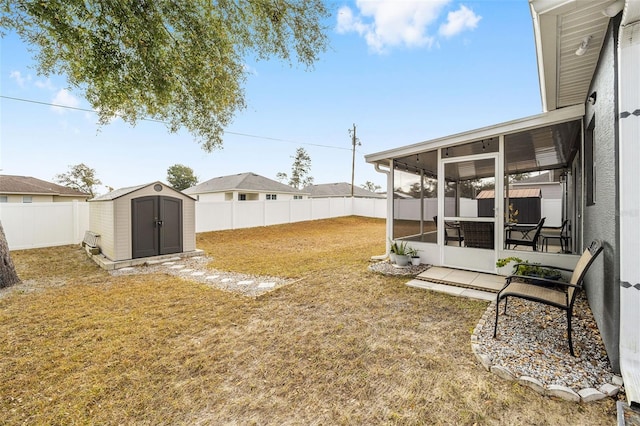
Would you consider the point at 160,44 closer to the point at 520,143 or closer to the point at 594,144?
the point at 594,144

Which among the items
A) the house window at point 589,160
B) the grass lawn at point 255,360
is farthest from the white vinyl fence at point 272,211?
the house window at point 589,160

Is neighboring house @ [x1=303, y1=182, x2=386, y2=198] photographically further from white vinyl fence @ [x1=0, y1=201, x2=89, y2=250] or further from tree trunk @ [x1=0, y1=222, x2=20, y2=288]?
tree trunk @ [x1=0, y1=222, x2=20, y2=288]

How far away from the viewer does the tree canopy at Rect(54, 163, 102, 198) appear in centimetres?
3117

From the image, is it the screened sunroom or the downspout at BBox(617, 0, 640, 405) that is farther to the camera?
the screened sunroom

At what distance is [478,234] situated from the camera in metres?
5.29

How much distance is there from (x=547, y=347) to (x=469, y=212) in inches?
125

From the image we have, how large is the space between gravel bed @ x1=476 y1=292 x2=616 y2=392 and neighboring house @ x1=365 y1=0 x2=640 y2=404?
18 cm

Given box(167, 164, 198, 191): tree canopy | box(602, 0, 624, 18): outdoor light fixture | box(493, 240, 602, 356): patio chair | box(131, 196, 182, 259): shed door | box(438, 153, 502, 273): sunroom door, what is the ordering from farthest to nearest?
box(167, 164, 198, 191): tree canopy
box(131, 196, 182, 259): shed door
box(438, 153, 502, 273): sunroom door
box(493, 240, 602, 356): patio chair
box(602, 0, 624, 18): outdoor light fixture

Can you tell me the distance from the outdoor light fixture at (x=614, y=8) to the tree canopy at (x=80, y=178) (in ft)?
133

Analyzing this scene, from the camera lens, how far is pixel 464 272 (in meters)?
5.30

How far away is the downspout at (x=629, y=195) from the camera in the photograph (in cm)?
190

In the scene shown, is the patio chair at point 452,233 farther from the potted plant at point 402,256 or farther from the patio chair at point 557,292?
the patio chair at point 557,292

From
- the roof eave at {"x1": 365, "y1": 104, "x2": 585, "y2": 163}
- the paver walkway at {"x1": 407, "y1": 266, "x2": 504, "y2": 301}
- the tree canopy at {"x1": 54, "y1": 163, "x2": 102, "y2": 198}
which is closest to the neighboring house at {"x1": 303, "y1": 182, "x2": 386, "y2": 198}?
the tree canopy at {"x1": 54, "y1": 163, "x2": 102, "y2": 198}

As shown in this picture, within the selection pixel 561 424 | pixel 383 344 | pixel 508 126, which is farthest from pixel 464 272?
pixel 561 424
